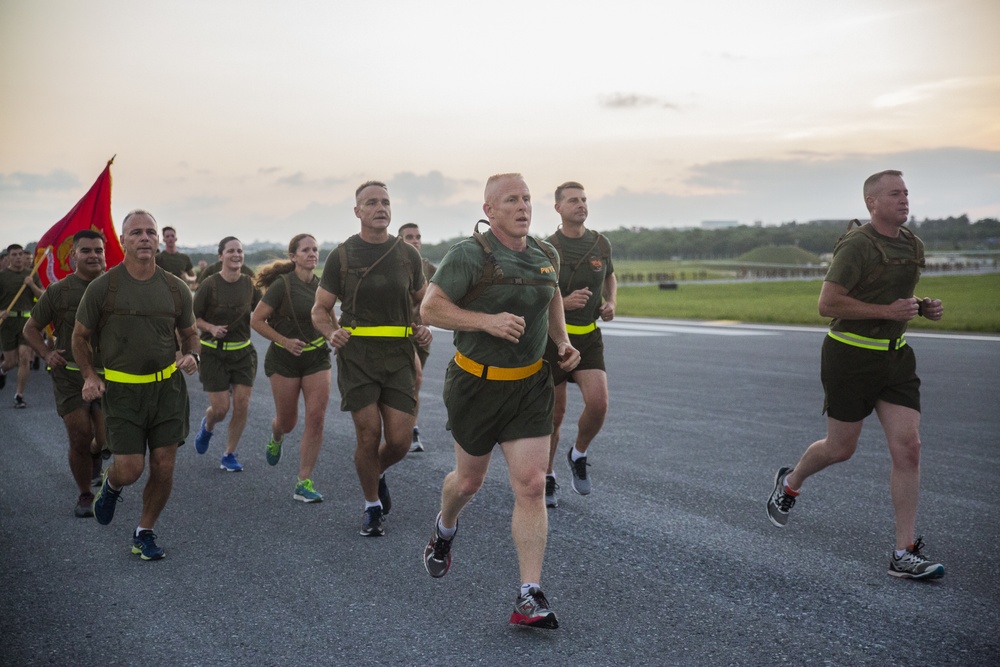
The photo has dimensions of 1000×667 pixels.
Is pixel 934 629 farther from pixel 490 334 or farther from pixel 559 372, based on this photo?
pixel 559 372

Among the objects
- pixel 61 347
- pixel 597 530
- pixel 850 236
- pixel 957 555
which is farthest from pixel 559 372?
pixel 61 347

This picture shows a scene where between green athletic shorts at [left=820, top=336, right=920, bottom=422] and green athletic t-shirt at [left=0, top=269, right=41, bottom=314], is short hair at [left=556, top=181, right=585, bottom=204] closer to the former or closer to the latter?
green athletic shorts at [left=820, top=336, right=920, bottom=422]

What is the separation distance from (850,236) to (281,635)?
390 cm

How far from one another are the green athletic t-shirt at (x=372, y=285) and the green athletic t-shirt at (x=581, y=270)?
1.28 meters

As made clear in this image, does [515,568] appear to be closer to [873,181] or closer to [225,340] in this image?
[873,181]

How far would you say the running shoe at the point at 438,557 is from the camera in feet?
15.9

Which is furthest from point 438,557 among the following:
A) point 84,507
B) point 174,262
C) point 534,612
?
point 174,262

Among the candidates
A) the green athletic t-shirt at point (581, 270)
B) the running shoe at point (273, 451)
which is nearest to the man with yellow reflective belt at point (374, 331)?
the green athletic t-shirt at point (581, 270)

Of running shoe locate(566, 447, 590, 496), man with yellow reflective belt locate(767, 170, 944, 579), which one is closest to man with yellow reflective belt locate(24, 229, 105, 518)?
running shoe locate(566, 447, 590, 496)

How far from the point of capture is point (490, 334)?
449cm

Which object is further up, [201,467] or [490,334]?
[490,334]

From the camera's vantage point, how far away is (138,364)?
5512 millimetres

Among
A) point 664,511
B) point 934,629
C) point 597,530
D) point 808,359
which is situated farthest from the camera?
point 808,359

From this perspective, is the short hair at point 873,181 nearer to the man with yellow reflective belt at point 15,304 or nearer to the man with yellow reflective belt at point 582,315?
the man with yellow reflective belt at point 582,315
